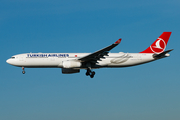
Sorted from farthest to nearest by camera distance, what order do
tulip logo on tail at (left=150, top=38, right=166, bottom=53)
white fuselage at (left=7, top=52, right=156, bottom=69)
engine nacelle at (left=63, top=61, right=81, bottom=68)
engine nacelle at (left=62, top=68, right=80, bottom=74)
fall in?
1. tulip logo on tail at (left=150, top=38, right=166, bottom=53)
2. engine nacelle at (left=62, top=68, right=80, bottom=74)
3. white fuselage at (left=7, top=52, right=156, bottom=69)
4. engine nacelle at (left=63, top=61, right=81, bottom=68)

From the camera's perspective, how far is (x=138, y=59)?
176ft

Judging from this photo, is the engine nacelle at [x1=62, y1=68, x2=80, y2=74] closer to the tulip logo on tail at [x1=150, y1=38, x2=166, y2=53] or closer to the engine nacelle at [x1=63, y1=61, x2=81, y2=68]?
the engine nacelle at [x1=63, y1=61, x2=81, y2=68]

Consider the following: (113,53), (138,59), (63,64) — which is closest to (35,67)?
(63,64)

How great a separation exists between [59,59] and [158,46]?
1768 centimetres

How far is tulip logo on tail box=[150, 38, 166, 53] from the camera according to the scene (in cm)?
5646

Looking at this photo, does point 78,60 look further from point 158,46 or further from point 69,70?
point 158,46

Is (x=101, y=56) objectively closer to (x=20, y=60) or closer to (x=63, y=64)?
(x=63, y=64)

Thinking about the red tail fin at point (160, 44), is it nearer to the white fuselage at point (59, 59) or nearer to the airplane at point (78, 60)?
the airplane at point (78, 60)

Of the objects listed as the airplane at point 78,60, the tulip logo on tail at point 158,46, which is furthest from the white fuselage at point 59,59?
the tulip logo on tail at point 158,46

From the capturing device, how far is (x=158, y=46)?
187ft

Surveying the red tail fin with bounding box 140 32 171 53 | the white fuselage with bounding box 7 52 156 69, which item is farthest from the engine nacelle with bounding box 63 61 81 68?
the red tail fin with bounding box 140 32 171 53

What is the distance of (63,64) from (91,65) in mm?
4530

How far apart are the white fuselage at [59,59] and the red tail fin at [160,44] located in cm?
387

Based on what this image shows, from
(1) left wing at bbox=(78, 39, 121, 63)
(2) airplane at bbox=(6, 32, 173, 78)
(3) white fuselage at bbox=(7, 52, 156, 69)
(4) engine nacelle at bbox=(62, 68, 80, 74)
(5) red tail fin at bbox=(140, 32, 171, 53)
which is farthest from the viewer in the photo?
(5) red tail fin at bbox=(140, 32, 171, 53)
